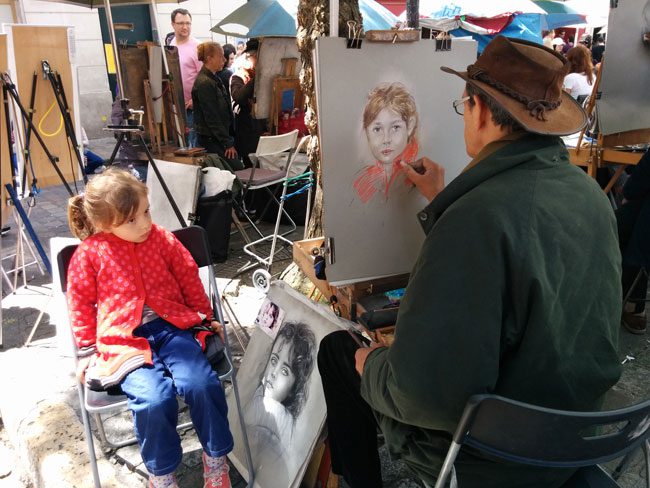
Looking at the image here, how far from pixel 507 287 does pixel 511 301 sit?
0.10ft

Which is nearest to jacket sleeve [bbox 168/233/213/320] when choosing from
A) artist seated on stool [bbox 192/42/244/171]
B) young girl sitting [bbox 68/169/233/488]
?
young girl sitting [bbox 68/169/233/488]

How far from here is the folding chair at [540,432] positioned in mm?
979

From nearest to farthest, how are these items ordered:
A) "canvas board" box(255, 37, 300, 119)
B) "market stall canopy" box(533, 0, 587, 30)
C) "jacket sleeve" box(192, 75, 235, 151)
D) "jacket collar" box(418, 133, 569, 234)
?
"jacket collar" box(418, 133, 569, 234)
"jacket sleeve" box(192, 75, 235, 151)
"canvas board" box(255, 37, 300, 119)
"market stall canopy" box(533, 0, 587, 30)

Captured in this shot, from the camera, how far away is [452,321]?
1026 millimetres

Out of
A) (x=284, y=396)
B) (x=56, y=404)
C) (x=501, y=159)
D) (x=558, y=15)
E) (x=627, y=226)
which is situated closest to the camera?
(x=501, y=159)

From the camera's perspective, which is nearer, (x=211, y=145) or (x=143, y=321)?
(x=143, y=321)

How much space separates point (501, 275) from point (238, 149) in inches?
Answer: 193

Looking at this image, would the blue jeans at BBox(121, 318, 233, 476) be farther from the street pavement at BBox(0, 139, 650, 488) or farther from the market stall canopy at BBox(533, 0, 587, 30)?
the market stall canopy at BBox(533, 0, 587, 30)

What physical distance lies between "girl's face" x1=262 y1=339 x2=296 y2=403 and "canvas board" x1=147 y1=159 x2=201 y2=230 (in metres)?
1.90

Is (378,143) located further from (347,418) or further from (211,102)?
(211,102)

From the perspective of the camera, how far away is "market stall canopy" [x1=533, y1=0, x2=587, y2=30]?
824 centimetres

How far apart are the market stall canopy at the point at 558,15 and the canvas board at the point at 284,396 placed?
24.9ft

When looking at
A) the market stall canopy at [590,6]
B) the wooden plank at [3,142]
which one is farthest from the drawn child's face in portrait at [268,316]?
the market stall canopy at [590,6]

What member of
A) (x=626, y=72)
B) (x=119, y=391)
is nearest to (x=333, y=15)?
(x=119, y=391)
